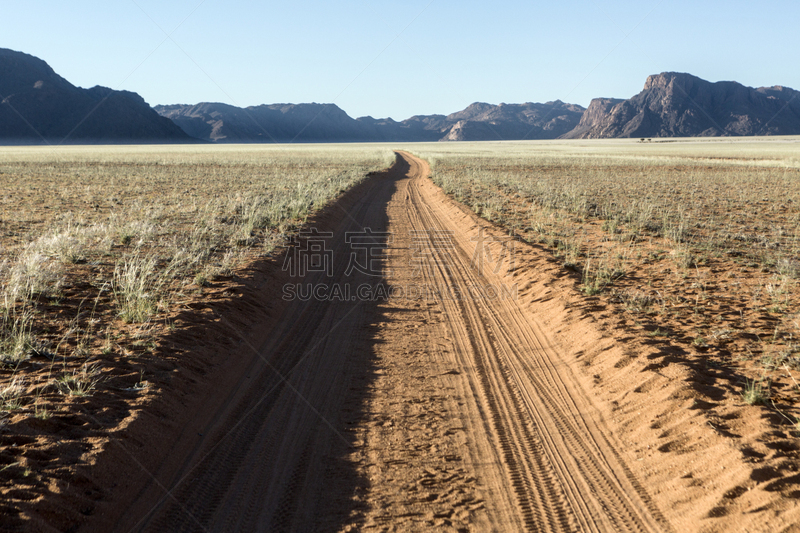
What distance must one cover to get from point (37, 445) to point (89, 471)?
47 centimetres

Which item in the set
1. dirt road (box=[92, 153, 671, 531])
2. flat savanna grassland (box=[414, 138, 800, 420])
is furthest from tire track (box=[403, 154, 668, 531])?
flat savanna grassland (box=[414, 138, 800, 420])

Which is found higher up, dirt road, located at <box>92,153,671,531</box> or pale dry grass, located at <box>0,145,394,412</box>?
pale dry grass, located at <box>0,145,394,412</box>

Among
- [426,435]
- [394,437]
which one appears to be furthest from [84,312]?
[426,435]

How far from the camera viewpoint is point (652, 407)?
166 inches

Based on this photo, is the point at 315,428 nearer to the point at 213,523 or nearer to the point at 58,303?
the point at 213,523

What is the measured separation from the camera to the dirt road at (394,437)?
309 centimetres

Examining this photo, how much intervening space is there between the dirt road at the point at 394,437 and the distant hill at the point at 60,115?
185 meters

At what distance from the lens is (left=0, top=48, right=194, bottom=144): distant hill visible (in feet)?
510

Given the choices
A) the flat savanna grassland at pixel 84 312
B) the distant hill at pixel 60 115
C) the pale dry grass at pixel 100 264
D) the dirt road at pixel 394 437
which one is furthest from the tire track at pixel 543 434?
the distant hill at pixel 60 115

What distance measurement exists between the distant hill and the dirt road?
185 meters

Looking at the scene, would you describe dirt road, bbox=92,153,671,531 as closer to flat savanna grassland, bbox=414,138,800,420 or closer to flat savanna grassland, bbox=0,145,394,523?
flat savanna grassland, bbox=0,145,394,523

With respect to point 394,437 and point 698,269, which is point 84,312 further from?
point 698,269

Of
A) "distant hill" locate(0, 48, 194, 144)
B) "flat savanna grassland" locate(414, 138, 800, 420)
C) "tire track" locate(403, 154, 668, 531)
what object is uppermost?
"distant hill" locate(0, 48, 194, 144)

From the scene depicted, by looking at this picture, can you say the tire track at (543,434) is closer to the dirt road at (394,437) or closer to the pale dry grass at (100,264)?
the dirt road at (394,437)
